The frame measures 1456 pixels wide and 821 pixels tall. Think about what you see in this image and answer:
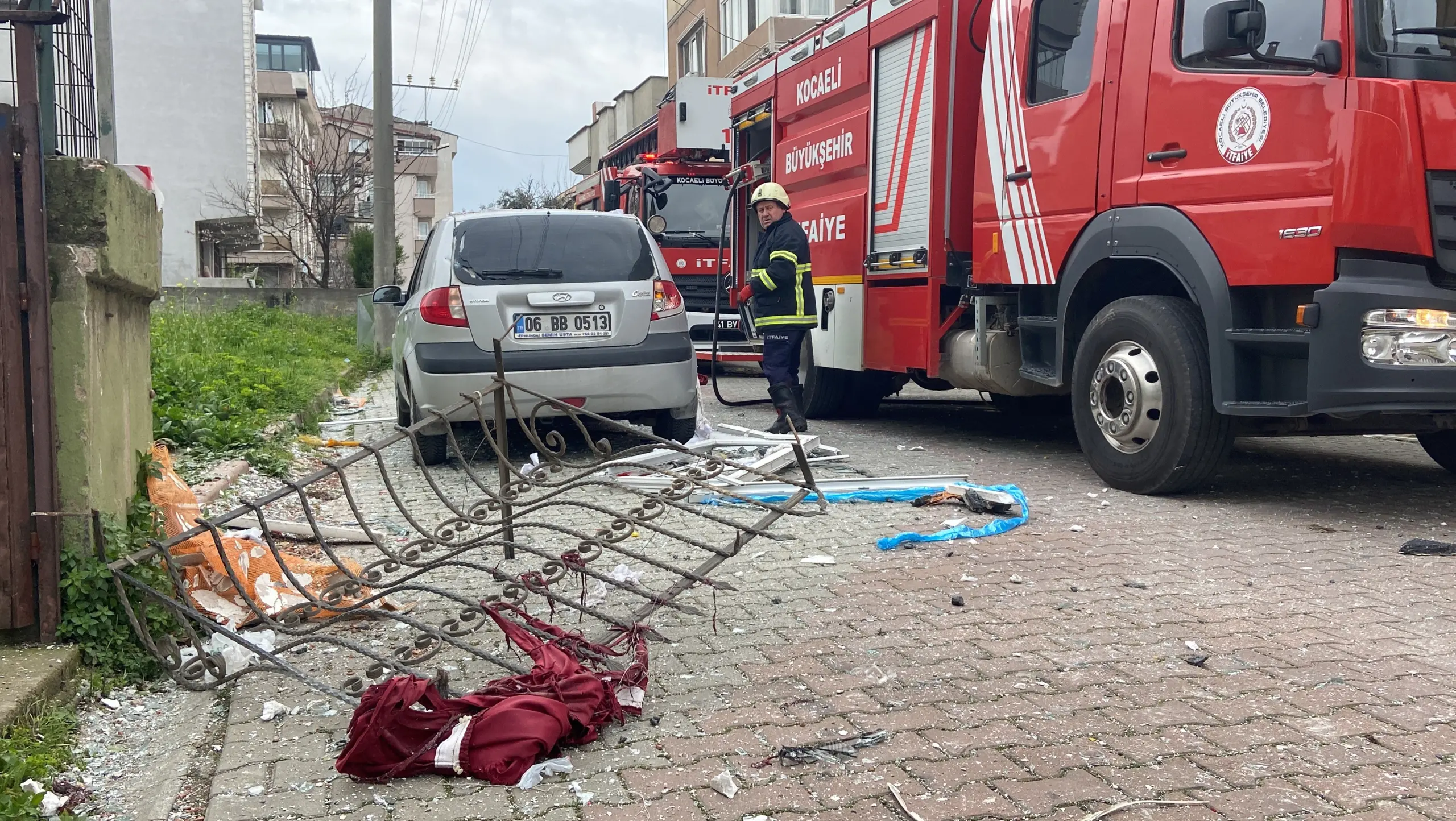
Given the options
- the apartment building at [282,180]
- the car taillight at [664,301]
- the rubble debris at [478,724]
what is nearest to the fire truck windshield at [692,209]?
the car taillight at [664,301]

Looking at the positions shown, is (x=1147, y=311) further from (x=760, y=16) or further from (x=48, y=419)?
(x=760, y=16)

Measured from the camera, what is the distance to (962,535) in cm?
520

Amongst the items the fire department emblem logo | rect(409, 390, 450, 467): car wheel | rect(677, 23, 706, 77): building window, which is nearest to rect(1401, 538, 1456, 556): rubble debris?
the fire department emblem logo

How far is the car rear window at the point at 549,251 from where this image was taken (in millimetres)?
7020

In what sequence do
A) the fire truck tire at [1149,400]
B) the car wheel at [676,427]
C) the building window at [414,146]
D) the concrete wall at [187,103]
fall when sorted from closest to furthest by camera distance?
the fire truck tire at [1149,400], the car wheel at [676,427], the concrete wall at [187,103], the building window at [414,146]

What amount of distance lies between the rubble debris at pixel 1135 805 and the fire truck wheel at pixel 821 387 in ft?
24.2

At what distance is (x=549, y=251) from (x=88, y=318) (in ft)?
12.8

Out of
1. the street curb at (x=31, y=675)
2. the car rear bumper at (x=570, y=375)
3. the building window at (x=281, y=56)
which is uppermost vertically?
the building window at (x=281, y=56)

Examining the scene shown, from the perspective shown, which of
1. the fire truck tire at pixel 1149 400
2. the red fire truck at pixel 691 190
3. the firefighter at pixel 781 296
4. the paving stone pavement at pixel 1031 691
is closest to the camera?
the paving stone pavement at pixel 1031 691

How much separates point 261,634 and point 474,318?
11.0 ft

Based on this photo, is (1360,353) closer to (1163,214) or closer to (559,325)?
(1163,214)

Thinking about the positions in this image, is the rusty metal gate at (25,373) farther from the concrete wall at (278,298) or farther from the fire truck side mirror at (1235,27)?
the concrete wall at (278,298)

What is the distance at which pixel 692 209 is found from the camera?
46.9 feet

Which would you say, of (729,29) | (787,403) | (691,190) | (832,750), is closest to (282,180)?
A: (729,29)
